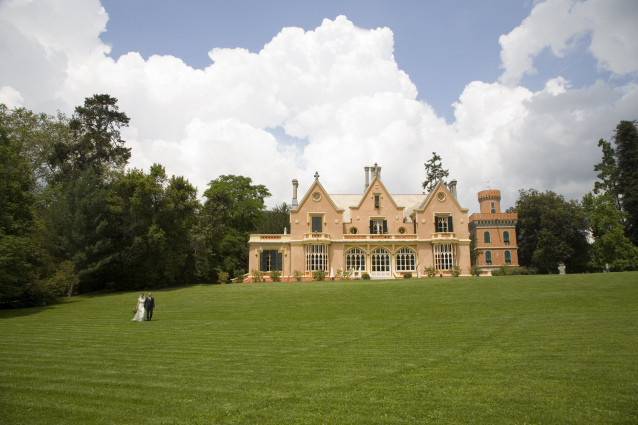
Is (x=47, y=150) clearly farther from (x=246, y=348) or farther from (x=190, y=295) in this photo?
(x=246, y=348)

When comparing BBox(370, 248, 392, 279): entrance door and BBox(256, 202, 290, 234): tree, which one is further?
BBox(256, 202, 290, 234): tree

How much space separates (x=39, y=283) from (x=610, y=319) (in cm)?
3209

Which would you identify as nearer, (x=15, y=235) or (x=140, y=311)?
(x=140, y=311)

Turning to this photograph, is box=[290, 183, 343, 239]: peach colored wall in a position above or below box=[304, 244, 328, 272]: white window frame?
above

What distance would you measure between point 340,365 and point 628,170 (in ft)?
177

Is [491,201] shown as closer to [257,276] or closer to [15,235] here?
[257,276]

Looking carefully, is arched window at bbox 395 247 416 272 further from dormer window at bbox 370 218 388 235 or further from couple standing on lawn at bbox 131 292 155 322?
couple standing on lawn at bbox 131 292 155 322

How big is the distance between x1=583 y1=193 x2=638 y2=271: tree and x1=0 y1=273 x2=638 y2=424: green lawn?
87.1 feet

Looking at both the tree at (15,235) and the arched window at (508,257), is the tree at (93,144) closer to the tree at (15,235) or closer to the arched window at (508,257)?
the tree at (15,235)

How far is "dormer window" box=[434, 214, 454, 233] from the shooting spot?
47.2 m

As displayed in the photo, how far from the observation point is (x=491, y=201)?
66.1m

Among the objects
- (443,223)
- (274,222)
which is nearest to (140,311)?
(443,223)

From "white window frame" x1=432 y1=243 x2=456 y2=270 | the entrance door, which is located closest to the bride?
the entrance door

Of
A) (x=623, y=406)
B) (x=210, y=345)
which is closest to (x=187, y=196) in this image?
(x=210, y=345)
